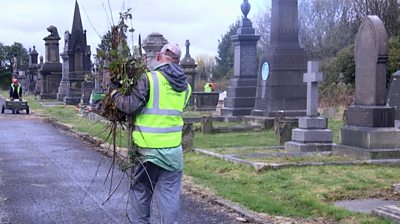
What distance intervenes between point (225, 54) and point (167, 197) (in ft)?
231

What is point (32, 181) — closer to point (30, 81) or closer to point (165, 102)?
point (165, 102)

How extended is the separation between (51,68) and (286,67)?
93.6 feet

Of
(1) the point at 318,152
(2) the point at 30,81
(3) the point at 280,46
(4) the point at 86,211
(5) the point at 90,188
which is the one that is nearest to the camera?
(4) the point at 86,211

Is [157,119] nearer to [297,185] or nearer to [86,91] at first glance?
[297,185]

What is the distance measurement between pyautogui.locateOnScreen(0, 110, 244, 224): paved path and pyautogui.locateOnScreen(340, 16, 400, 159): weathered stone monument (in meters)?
4.48

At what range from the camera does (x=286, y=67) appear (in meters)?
20.6

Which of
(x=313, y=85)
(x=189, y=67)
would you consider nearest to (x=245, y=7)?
(x=189, y=67)

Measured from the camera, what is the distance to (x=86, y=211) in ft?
26.3

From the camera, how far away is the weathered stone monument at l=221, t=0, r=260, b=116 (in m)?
24.7

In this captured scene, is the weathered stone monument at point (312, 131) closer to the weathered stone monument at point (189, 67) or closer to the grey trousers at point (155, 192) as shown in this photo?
the grey trousers at point (155, 192)

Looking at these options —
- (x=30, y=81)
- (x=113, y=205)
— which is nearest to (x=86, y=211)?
(x=113, y=205)

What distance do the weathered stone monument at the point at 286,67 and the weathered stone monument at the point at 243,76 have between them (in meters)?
3.88

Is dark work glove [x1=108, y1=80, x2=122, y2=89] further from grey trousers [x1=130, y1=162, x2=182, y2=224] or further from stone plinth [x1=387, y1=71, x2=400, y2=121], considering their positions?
stone plinth [x1=387, y1=71, x2=400, y2=121]

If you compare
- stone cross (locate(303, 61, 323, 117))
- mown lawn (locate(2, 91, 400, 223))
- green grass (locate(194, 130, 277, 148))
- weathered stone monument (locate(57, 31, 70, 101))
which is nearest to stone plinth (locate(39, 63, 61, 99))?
weathered stone monument (locate(57, 31, 70, 101))
